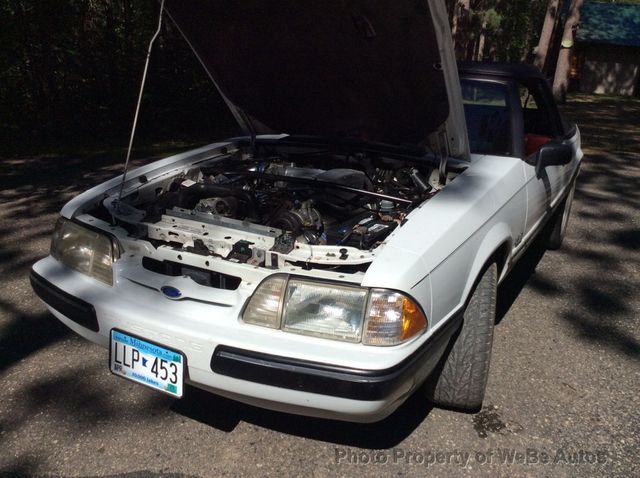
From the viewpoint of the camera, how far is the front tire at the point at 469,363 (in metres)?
2.36

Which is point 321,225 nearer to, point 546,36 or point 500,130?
point 500,130

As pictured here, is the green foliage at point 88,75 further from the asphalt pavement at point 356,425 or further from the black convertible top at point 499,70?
the black convertible top at point 499,70

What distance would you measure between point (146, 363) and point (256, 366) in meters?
0.47

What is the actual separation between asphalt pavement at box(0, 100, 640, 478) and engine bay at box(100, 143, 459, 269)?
2.54ft

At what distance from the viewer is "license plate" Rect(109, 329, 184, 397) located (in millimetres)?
2014

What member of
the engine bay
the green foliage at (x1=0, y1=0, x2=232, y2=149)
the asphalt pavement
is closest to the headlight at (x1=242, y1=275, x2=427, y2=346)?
the engine bay

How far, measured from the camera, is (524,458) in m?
2.21

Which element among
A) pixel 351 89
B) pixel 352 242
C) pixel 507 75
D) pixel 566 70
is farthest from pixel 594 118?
pixel 352 242

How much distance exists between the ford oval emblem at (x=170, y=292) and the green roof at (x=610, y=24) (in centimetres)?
2598

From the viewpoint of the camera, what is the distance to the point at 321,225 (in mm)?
2516

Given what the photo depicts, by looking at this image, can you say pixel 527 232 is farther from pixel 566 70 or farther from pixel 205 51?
pixel 566 70

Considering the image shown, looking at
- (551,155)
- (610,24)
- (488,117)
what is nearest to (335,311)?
(551,155)

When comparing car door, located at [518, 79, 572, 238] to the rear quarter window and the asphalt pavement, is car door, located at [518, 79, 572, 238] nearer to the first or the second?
the rear quarter window

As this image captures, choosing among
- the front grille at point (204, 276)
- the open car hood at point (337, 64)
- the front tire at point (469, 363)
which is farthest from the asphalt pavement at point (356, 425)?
the open car hood at point (337, 64)
